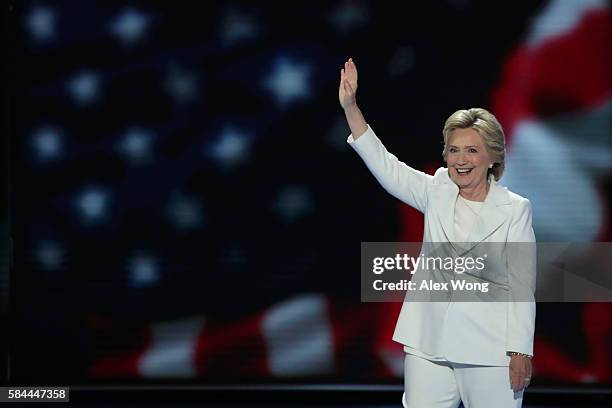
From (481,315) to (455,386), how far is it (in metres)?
0.23

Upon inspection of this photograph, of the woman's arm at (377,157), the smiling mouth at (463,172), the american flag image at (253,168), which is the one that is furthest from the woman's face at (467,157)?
the american flag image at (253,168)

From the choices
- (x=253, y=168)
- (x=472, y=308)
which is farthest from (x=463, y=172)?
(x=253, y=168)

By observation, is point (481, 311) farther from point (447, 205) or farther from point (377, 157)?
point (377, 157)

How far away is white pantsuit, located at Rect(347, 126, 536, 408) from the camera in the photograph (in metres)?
2.45

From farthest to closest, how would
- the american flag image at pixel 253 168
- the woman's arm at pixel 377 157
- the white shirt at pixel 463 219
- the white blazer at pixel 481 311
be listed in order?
the american flag image at pixel 253 168
the woman's arm at pixel 377 157
the white shirt at pixel 463 219
the white blazer at pixel 481 311

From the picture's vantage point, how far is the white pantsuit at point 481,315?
2.45m

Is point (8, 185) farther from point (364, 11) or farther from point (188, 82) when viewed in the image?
point (364, 11)

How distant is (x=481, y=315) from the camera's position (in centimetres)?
252

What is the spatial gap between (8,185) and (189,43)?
1307mm

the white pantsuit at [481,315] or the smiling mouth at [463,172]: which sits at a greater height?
the smiling mouth at [463,172]

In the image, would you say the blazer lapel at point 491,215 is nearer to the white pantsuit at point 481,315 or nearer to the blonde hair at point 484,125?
the white pantsuit at point 481,315

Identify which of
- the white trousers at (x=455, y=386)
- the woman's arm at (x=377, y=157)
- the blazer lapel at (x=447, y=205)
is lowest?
the white trousers at (x=455, y=386)

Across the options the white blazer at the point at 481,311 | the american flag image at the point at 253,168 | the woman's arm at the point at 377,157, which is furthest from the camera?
the american flag image at the point at 253,168

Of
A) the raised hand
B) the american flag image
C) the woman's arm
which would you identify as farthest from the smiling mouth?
the american flag image
